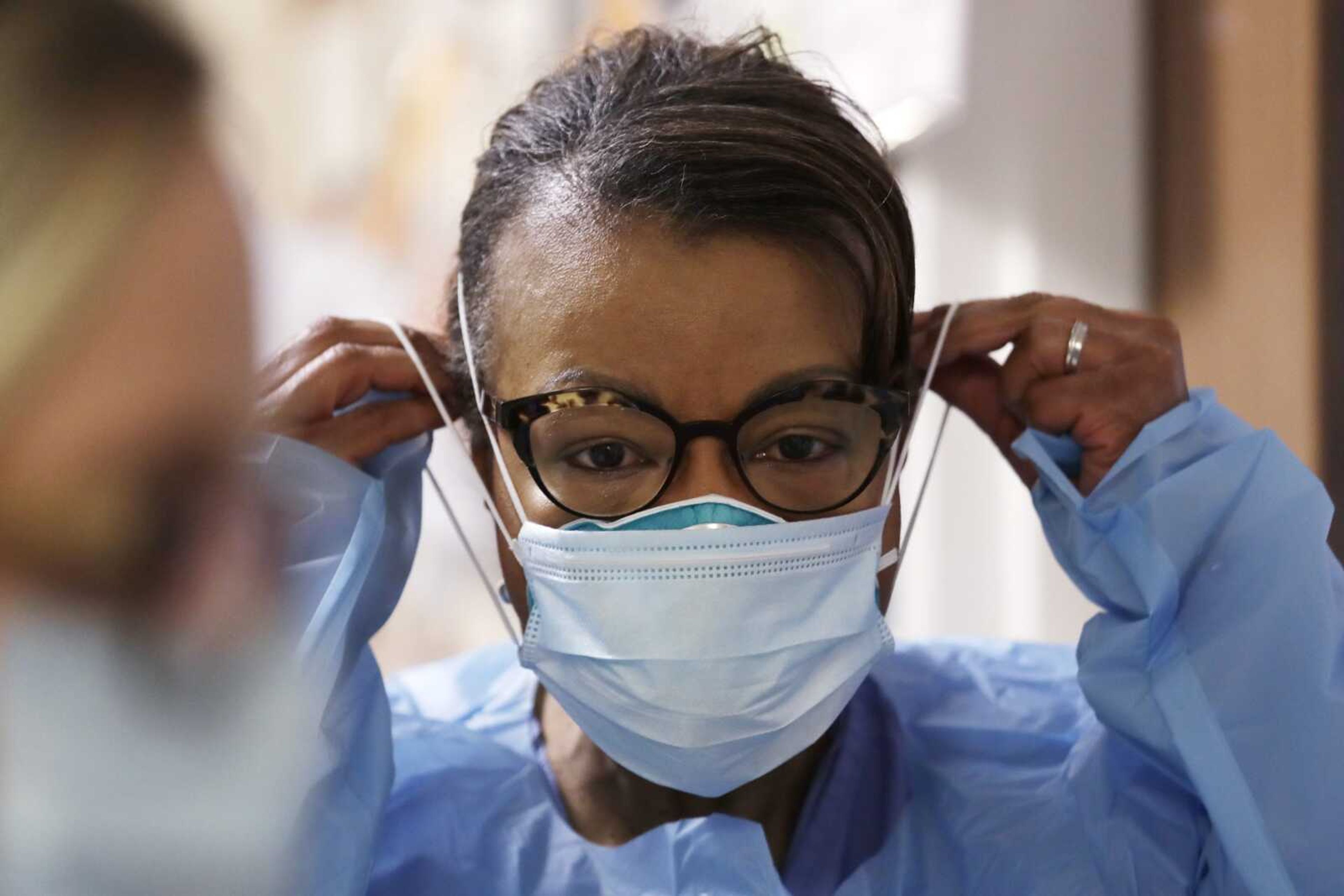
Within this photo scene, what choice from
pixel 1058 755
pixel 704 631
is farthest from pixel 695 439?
pixel 1058 755

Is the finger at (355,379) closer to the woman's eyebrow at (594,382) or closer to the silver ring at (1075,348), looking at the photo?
the woman's eyebrow at (594,382)

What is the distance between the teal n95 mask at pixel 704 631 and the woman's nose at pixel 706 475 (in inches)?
0.6

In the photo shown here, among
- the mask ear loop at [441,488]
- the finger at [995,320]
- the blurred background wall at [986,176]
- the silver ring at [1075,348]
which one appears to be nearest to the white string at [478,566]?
the mask ear loop at [441,488]

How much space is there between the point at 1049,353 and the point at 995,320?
60 millimetres

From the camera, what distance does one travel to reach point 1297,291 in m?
1.51

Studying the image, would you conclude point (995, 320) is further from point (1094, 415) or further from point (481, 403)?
point (481, 403)

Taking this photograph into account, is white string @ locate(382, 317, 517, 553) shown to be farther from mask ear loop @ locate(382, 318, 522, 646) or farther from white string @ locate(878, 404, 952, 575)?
white string @ locate(878, 404, 952, 575)

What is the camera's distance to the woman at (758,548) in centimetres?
94

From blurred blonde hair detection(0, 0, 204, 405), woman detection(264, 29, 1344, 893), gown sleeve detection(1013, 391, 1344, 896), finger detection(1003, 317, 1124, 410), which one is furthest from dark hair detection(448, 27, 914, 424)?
blurred blonde hair detection(0, 0, 204, 405)

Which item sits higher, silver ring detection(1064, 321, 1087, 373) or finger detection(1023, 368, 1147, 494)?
silver ring detection(1064, 321, 1087, 373)

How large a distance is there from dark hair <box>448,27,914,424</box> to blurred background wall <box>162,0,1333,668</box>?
27cm

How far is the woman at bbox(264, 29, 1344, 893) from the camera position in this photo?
3.10ft

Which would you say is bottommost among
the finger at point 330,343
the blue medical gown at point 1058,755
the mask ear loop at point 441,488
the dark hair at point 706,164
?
the blue medical gown at point 1058,755

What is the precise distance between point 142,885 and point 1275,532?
3.02 ft
